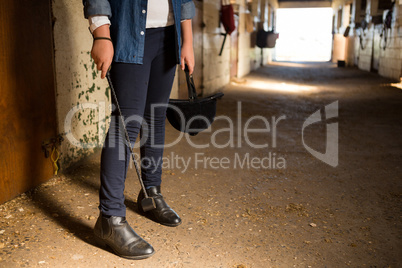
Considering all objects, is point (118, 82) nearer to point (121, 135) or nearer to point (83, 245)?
point (121, 135)

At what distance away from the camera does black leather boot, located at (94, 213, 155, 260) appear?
5.19ft

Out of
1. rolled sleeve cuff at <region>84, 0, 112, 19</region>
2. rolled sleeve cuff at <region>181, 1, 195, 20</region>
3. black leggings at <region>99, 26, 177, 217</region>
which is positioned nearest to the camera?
rolled sleeve cuff at <region>84, 0, 112, 19</region>

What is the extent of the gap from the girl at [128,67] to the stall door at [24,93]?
79 cm

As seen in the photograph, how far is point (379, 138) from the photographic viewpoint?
3785 millimetres

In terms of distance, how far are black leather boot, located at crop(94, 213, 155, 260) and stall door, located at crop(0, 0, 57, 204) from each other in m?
0.82

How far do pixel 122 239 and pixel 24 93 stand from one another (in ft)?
3.63

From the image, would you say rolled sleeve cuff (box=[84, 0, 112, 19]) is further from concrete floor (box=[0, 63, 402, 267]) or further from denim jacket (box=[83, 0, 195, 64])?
concrete floor (box=[0, 63, 402, 267])

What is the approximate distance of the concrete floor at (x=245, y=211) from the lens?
1622 mm

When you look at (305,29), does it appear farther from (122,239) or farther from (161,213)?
(122,239)

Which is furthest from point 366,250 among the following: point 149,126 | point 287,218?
point 149,126

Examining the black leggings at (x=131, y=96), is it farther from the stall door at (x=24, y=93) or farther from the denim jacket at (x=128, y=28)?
the stall door at (x=24, y=93)

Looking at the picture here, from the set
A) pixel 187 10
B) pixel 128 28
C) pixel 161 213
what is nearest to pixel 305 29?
pixel 187 10

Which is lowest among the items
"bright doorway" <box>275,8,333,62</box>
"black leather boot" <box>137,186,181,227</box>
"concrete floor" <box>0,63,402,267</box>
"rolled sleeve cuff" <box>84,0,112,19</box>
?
"concrete floor" <box>0,63,402,267</box>

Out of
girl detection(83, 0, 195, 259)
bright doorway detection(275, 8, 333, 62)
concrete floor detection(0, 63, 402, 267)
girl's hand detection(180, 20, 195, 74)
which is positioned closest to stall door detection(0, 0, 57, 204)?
concrete floor detection(0, 63, 402, 267)
